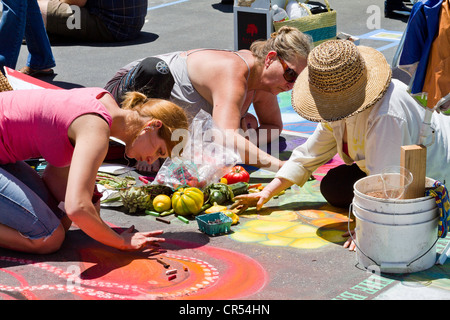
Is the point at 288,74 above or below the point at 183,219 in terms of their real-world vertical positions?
above

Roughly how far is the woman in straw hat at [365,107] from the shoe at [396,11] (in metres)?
6.17

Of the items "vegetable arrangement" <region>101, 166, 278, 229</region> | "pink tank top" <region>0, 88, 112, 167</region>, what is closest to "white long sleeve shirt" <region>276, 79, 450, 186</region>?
"vegetable arrangement" <region>101, 166, 278, 229</region>

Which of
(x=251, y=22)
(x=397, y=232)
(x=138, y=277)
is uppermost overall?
(x=251, y=22)

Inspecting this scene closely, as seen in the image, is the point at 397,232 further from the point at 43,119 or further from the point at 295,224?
the point at 43,119

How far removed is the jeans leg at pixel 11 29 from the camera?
19.2 feet

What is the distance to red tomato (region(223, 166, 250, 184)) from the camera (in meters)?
4.30

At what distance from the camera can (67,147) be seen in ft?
10.3

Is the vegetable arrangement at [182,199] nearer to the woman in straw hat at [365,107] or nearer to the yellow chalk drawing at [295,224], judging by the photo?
the yellow chalk drawing at [295,224]

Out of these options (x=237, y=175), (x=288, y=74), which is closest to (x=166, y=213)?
(x=237, y=175)

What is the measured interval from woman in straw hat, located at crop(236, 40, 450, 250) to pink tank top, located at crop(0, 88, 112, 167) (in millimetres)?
1038

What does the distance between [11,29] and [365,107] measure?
12.7ft

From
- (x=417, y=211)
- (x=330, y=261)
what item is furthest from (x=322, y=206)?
(x=417, y=211)

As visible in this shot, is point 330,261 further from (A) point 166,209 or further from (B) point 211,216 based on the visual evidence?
(A) point 166,209

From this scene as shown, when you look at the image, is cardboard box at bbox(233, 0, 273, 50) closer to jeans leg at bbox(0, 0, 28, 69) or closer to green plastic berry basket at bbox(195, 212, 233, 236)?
jeans leg at bbox(0, 0, 28, 69)
